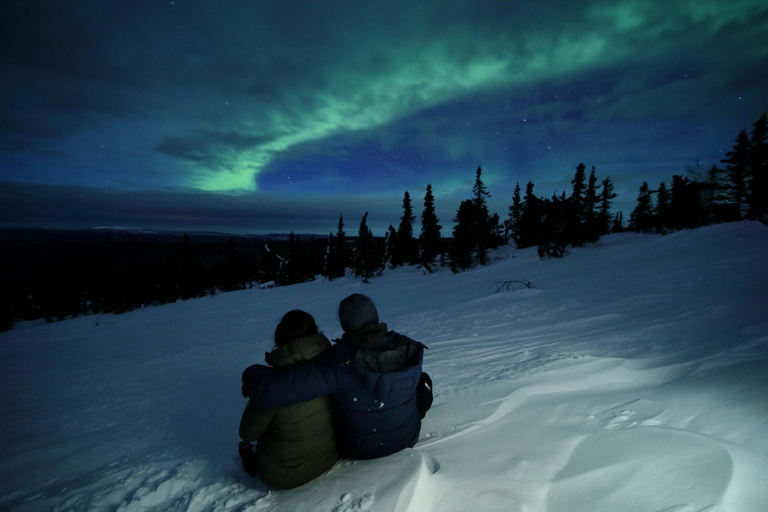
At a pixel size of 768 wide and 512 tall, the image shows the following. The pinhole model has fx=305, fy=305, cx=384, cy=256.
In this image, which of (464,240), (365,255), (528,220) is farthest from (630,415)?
(528,220)

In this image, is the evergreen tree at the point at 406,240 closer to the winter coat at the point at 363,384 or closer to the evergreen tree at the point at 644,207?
the evergreen tree at the point at 644,207

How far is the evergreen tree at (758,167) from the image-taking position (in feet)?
87.5

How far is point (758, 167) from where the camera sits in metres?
28.7

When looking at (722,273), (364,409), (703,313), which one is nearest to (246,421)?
(364,409)

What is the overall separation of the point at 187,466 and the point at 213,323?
15760 mm

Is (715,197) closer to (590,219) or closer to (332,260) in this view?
(590,219)

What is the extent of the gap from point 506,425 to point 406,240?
4722 cm

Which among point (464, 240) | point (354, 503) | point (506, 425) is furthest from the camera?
point (464, 240)

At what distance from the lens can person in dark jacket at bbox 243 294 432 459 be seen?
86.0 inches

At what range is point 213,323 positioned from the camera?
16.8 m

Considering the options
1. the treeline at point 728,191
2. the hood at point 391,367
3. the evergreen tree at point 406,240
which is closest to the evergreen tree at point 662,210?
the treeline at point 728,191

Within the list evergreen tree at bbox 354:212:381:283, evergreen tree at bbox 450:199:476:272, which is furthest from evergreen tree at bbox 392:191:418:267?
evergreen tree at bbox 450:199:476:272

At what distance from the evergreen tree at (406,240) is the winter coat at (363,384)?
45.0 m

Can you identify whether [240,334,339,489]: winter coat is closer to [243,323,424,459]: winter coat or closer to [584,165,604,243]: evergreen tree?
[243,323,424,459]: winter coat
